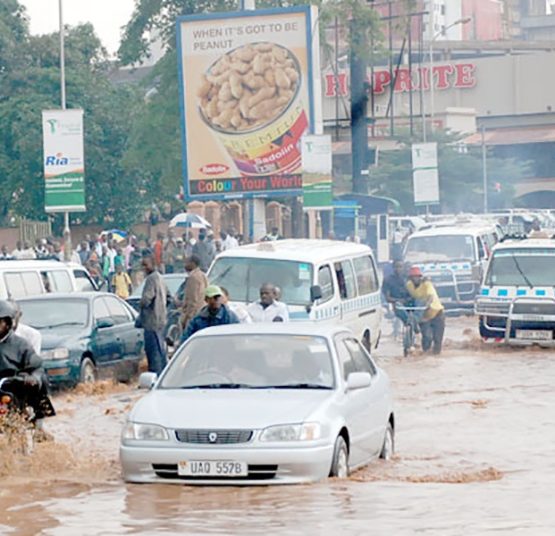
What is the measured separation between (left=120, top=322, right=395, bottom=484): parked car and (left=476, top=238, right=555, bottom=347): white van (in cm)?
1284

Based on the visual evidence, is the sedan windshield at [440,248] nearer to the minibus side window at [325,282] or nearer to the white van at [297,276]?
the white van at [297,276]

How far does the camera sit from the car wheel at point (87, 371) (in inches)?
821

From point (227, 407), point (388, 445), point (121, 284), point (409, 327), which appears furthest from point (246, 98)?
point (227, 407)

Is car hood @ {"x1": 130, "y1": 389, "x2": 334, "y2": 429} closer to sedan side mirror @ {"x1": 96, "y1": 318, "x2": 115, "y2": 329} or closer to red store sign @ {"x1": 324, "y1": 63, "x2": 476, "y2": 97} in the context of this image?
sedan side mirror @ {"x1": 96, "y1": 318, "x2": 115, "y2": 329}

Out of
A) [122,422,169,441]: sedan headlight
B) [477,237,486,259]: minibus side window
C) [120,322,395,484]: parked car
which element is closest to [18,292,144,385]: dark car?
[120,322,395,484]: parked car

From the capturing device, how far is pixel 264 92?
1459 inches

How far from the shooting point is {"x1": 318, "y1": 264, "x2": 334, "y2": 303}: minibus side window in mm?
22047

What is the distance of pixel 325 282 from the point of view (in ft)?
73.0

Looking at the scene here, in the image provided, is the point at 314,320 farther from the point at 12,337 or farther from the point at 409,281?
the point at 12,337

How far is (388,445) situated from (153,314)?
812 cm

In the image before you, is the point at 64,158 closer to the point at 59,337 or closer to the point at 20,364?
the point at 59,337

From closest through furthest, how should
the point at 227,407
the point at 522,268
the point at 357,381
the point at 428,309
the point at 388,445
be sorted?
the point at 227,407, the point at 357,381, the point at 388,445, the point at 428,309, the point at 522,268

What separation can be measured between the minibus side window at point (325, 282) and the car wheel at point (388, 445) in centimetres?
795

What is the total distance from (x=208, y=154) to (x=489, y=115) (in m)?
66.9
